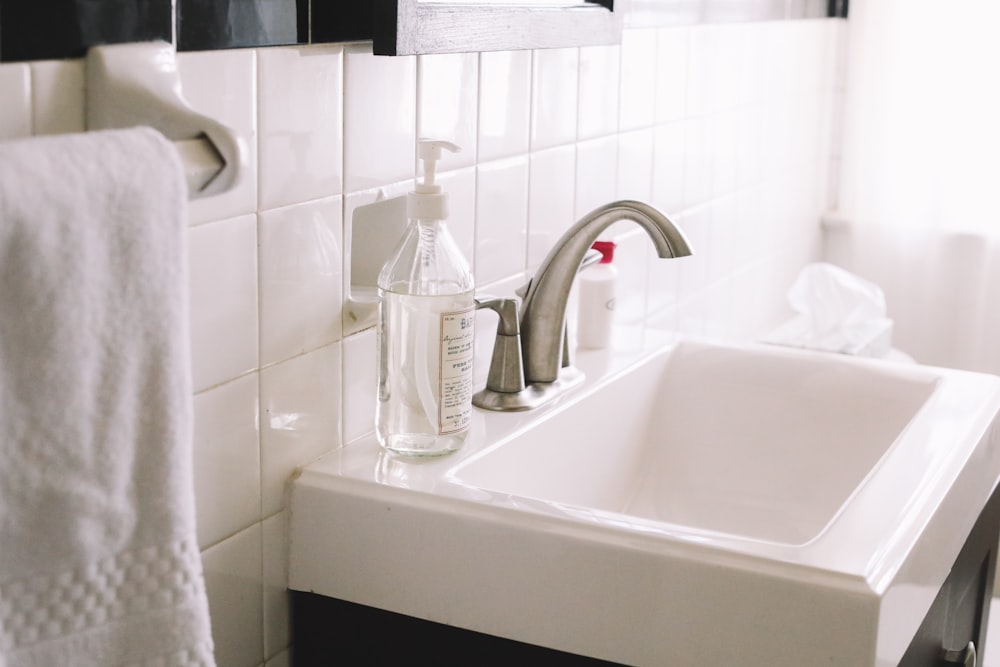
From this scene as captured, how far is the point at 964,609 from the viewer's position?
1366 mm

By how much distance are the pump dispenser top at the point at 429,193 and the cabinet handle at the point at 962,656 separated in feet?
2.23

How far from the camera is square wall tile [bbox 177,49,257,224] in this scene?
861mm

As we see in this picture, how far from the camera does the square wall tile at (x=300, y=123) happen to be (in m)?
0.95

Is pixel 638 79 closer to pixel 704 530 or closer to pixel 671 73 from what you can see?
pixel 671 73

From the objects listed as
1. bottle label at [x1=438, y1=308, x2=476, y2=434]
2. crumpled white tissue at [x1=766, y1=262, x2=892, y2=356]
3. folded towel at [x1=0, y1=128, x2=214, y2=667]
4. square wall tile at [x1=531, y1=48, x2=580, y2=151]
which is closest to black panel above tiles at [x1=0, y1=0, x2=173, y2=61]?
folded towel at [x1=0, y1=128, x2=214, y2=667]

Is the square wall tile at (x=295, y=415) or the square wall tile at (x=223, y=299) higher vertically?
the square wall tile at (x=223, y=299)

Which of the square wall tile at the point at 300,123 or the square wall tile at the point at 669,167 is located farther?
the square wall tile at the point at 669,167

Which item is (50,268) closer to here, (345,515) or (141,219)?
(141,219)

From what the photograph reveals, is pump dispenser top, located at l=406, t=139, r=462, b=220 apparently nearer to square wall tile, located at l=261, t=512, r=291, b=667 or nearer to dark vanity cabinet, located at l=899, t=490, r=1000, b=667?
square wall tile, located at l=261, t=512, r=291, b=667

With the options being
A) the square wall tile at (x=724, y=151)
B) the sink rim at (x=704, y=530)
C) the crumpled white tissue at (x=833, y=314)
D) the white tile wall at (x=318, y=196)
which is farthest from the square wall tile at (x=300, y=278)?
the crumpled white tissue at (x=833, y=314)

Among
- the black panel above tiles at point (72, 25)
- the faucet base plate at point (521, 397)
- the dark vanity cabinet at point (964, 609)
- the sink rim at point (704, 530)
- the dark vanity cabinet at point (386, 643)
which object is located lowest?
the dark vanity cabinet at point (964, 609)

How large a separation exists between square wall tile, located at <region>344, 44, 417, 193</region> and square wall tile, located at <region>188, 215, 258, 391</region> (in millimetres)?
143

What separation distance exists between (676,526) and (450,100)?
1.55ft

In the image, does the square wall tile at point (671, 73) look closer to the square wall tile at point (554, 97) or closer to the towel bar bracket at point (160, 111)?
the square wall tile at point (554, 97)
